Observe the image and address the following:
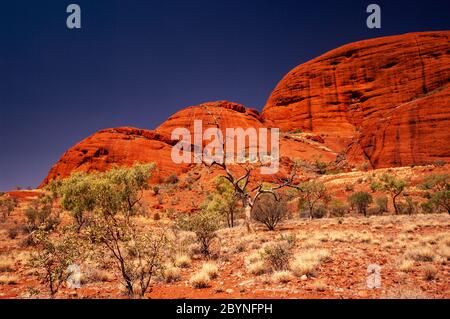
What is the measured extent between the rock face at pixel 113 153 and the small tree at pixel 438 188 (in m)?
34.1

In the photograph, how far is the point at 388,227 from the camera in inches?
529

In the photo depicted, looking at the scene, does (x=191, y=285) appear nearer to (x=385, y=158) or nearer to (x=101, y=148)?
(x=385, y=158)

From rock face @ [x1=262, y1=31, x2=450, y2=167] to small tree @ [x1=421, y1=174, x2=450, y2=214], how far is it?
1933cm

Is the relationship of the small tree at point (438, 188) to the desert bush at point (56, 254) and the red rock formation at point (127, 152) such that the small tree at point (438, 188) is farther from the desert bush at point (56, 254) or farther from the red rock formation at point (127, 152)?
the red rock formation at point (127, 152)

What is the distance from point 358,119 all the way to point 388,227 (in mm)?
67601

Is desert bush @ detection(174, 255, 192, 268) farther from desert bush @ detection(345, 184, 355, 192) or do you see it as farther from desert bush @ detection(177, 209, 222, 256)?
desert bush @ detection(345, 184, 355, 192)

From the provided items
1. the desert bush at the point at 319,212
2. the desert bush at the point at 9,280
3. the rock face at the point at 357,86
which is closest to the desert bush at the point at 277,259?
the desert bush at the point at 9,280

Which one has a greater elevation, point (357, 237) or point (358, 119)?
point (358, 119)

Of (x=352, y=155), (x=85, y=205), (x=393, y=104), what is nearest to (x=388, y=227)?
(x=85, y=205)

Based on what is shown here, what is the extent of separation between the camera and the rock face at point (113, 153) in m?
49.2

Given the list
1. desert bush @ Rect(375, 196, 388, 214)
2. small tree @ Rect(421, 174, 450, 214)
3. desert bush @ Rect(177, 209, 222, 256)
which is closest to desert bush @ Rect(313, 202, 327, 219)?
desert bush @ Rect(375, 196, 388, 214)

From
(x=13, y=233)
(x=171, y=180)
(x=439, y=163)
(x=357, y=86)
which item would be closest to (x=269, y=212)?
(x=13, y=233)
